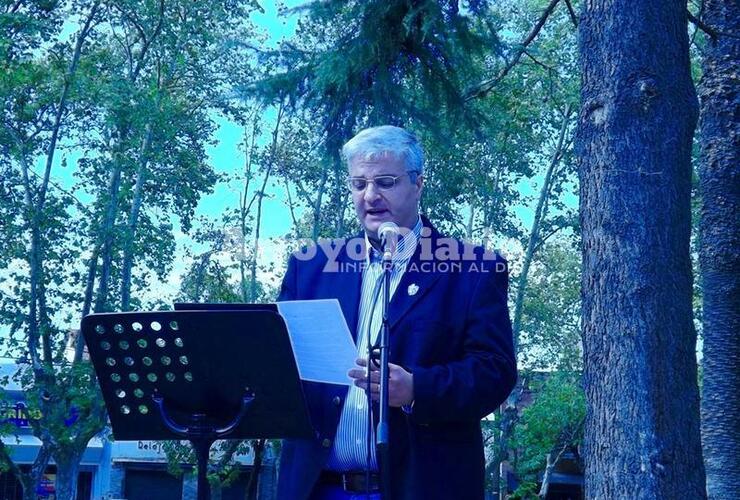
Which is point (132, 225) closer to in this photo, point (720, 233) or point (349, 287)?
point (720, 233)

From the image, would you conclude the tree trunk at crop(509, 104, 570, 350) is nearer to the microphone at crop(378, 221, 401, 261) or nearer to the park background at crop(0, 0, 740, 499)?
the park background at crop(0, 0, 740, 499)

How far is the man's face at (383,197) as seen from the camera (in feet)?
10.8

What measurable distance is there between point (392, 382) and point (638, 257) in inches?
79.9

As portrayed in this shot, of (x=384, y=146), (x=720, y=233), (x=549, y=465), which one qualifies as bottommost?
(x=549, y=465)

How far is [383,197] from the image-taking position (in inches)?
129

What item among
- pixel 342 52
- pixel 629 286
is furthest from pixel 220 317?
pixel 342 52

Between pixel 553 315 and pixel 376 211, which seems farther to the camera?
pixel 553 315

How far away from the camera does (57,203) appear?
21141 millimetres

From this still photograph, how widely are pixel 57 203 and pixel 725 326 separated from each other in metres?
16.6

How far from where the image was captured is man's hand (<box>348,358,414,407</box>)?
277 centimetres

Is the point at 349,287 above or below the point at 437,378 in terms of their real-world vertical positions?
A: above

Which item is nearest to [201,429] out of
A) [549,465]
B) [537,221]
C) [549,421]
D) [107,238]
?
[107,238]

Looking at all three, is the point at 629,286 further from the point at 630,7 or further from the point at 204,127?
the point at 204,127

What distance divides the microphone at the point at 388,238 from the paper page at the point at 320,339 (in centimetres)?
28
